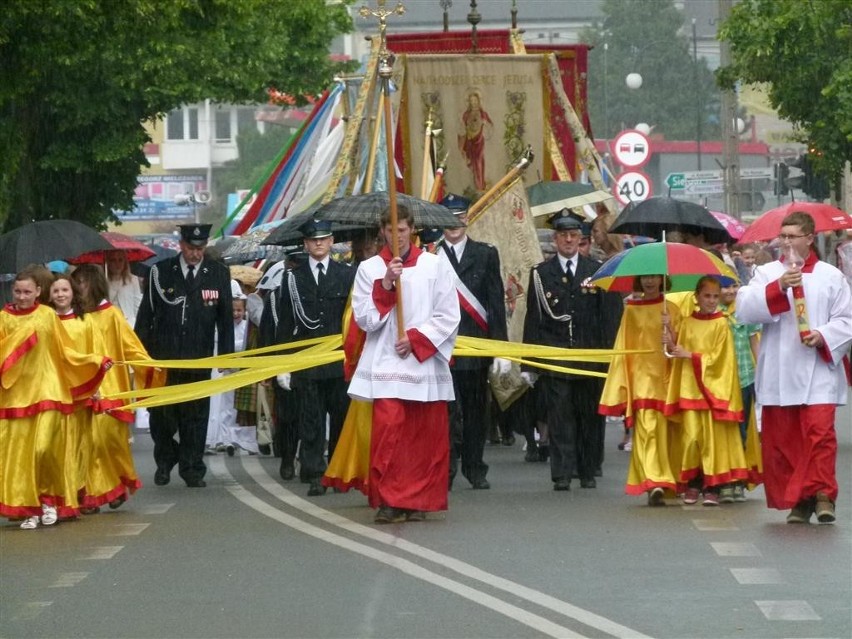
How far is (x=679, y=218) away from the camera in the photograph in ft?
51.1

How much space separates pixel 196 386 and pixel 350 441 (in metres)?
1.36

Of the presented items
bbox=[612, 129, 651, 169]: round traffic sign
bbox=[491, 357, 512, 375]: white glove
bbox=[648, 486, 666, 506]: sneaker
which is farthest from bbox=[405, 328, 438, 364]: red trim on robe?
bbox=[612, 129, 651, 169]: round traffic sign

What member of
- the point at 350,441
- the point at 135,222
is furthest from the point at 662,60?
the point at 350,441

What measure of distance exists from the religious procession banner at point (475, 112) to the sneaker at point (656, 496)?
9.15 meters

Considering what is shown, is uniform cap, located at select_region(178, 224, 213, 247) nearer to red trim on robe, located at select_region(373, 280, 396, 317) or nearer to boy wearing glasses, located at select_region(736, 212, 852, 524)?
red trim on robe, located at select_region(373, 280, 396, 317)

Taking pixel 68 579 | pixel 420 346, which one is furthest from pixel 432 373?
pixel 68 579

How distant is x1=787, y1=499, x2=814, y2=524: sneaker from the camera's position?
489 inches

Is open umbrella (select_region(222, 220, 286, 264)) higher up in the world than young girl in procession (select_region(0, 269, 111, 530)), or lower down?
higher up

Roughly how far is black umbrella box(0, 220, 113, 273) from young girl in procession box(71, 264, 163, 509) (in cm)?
60

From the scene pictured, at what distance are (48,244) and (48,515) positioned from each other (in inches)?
96.4

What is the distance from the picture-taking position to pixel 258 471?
17234mm

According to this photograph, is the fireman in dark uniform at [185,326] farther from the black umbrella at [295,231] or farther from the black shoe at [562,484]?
the black shoe at [562,484]

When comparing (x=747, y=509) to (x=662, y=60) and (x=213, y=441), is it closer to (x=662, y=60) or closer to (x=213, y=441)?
(x=213, y=441)

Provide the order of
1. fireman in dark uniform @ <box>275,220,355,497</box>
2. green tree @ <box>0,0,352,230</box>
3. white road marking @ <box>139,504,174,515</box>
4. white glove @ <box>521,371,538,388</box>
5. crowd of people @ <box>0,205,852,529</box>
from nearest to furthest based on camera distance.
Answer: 1. crowd of people @ <box>0,205,852,529</box>
2. white road marking @ <box>139,504,174,515</box>
3. fireman in dark uniform @ <box>275,220,355,497</box>
4. white glove @ <box>521,371,538,388</box>
5. green tree @ <box>0,0,352,230</box>
